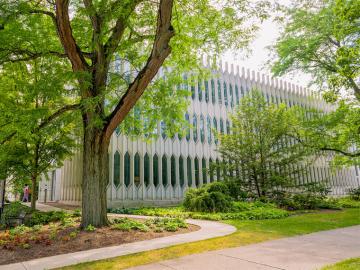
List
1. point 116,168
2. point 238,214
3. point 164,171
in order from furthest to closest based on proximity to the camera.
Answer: point 164,171 < point 116,168 < point 238,214

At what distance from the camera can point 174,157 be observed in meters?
20.4

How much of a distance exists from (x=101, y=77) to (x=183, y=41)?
3.01 meters

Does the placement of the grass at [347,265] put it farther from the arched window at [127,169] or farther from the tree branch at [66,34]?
the arched window at [127,169]

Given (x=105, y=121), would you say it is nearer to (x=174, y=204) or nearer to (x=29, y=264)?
(x=29, y=264)

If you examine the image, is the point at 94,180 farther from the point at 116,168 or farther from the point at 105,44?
the point at 116,168

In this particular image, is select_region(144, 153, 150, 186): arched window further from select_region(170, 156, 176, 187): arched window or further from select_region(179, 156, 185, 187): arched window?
select_region(179, 156, 185, 187): arched window

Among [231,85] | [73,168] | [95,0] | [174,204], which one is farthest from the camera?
[231,85]

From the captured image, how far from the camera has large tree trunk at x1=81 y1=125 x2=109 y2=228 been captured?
866 cm

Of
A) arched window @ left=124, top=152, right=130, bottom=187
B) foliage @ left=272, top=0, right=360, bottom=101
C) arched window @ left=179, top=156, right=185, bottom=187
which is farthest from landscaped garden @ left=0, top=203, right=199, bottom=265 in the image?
foliage @ left=272, top=0, right=360, bottom=101

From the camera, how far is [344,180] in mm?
31422

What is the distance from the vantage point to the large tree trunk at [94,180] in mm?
8656

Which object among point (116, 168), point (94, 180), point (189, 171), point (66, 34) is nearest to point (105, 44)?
point (66, 34)

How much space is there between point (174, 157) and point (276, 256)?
15185 millimetres

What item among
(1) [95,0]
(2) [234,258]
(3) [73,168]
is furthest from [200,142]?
(2) [234,258]
